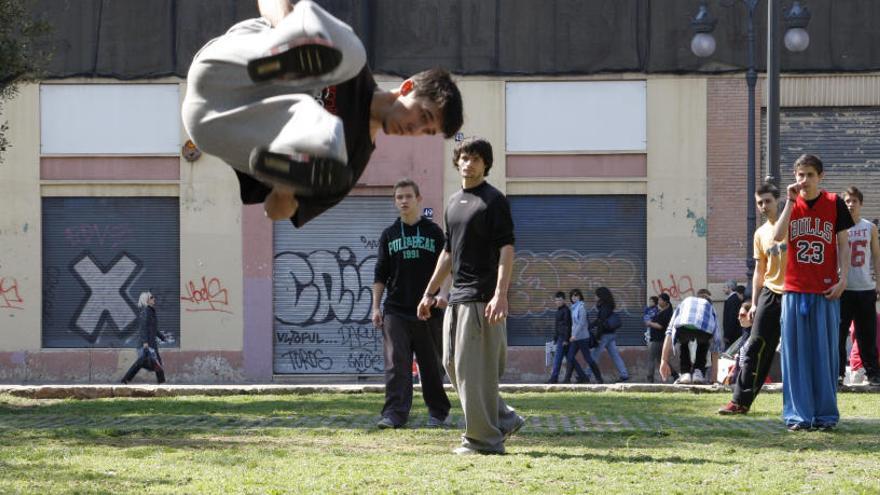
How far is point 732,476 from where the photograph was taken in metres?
7.66

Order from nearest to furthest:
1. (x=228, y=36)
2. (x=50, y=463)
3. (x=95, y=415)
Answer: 1. (x=228, y=36)
2. (x=50, y=463)
3. (x=95, y=415)

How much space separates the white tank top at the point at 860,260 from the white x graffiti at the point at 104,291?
1707cm

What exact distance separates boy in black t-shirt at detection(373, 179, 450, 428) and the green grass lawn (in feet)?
1.39

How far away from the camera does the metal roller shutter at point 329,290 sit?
2897 centimetres

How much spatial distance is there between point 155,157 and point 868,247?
16841 millimetres

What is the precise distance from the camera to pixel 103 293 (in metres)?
29.5

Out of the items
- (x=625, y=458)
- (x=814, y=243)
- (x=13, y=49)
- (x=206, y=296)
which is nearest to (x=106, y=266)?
(x=206, y=296)

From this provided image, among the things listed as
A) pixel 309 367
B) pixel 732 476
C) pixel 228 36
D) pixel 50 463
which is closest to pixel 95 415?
pixel 50 463

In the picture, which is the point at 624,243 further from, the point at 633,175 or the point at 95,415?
the point at 95,415

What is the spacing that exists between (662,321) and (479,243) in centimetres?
1668

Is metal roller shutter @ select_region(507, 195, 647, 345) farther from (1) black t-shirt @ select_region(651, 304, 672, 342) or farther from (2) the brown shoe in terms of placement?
(2) the brown shoe

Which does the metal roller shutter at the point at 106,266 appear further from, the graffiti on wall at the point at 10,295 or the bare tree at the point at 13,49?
the bare tree at the point at 13,49

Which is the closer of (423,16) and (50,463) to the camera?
(50,463)

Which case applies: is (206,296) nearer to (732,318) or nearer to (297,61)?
(732,318)
